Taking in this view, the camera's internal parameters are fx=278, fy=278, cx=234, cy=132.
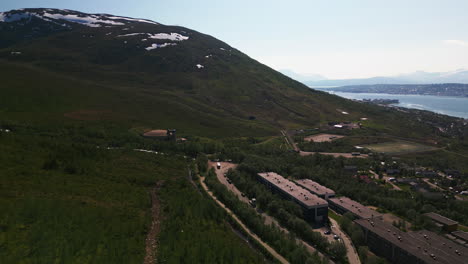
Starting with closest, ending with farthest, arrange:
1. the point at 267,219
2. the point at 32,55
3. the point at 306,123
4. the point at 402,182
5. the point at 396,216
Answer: the point at 267,219, the point at 396,216, the point at 402,182, the point at 306,123, the point at 32,55

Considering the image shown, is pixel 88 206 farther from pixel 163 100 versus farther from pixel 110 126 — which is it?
pixel 163 100

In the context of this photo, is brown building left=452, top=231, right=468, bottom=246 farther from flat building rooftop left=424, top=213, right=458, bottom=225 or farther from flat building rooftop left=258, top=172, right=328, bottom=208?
flat building rooftop left=258, top=172, right=328, bottom=208

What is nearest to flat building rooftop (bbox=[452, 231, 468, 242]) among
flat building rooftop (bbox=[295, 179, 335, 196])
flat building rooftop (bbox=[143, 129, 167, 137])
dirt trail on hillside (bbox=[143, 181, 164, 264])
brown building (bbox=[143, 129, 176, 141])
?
flat building rooftop (bbox=[295, 179, 335, 196])

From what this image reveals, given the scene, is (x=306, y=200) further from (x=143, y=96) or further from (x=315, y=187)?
(x=143, y=96)

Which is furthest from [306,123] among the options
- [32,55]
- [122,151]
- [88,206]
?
[32,55]

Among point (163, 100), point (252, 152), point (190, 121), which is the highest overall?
point (163, 100)

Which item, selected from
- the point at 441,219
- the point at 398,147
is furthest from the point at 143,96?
the point at 441,219
